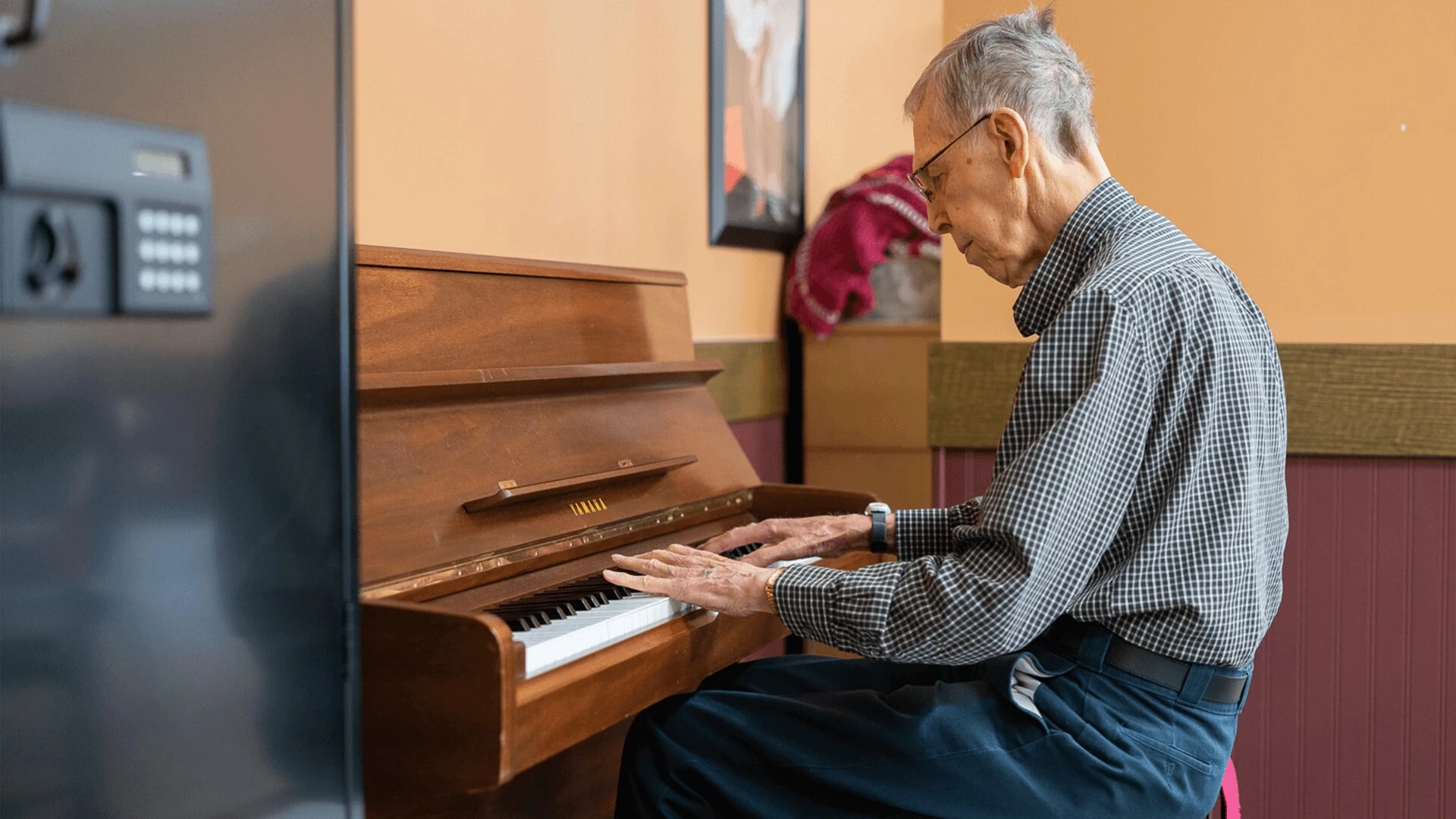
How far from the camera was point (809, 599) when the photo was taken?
1.54 meters

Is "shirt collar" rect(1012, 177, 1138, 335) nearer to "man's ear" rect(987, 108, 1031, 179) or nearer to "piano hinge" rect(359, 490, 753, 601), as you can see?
"man's ear" rect(987, 108, 1031, 179)

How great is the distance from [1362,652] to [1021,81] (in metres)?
1.51

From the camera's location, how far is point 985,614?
55.8 inches

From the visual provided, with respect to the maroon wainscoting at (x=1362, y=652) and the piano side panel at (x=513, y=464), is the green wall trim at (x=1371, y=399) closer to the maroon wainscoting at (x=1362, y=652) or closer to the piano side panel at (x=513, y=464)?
the maroon wainscoting at (x=1362, y=652)

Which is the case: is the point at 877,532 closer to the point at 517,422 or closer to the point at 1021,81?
the point at 517,422

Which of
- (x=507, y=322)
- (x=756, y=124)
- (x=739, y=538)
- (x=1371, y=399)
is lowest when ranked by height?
(x=739, y=538)

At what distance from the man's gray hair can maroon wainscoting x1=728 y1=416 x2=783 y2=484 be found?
1774 mm

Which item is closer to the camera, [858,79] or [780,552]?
[780,552]

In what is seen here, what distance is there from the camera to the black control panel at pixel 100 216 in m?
0.96

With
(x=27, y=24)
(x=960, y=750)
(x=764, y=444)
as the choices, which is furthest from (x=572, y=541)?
(x=764, y=444)

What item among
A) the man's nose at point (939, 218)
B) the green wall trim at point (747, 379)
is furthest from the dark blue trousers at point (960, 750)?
the green wall trim at point (747, 379)

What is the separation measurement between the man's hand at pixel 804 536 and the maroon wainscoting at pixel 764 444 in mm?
1338

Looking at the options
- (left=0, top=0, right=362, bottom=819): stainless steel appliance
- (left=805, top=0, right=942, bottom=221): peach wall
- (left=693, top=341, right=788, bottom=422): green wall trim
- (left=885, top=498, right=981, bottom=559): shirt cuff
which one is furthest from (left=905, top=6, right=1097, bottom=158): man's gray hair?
(left=805, top=0, right=942, bottom=221): peach wall

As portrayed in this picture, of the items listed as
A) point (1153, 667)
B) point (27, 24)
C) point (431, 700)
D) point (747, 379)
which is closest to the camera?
point (27, 24)
